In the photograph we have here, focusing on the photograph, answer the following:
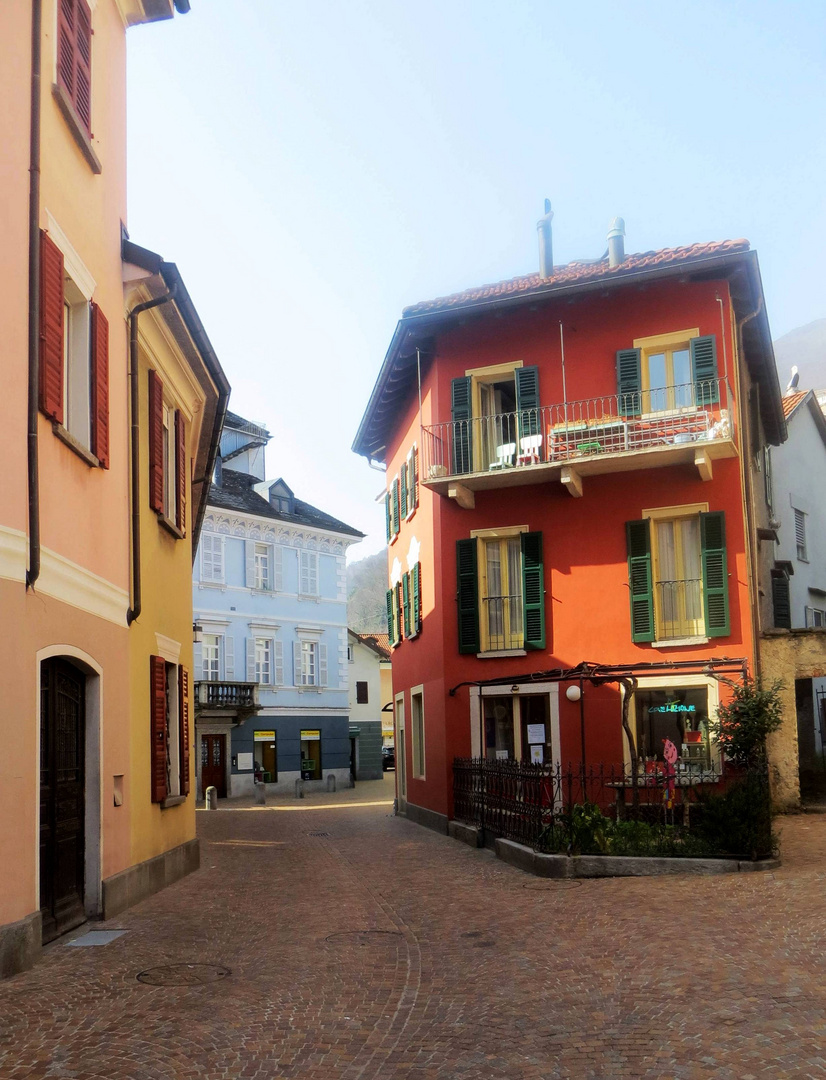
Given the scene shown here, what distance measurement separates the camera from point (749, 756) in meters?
15.1

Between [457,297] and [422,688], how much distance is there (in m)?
7.67

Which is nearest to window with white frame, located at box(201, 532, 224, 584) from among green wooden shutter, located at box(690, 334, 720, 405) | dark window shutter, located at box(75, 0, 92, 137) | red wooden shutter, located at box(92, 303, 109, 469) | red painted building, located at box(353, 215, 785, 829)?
red painted building, located at box(353, 215, 785, 829)

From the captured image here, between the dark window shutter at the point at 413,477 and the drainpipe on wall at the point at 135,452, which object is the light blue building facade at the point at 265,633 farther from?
the drainpipe on wall at the point at 135,452

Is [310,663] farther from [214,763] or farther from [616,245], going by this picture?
[616,245]

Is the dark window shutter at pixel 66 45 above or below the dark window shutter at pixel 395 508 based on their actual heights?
above

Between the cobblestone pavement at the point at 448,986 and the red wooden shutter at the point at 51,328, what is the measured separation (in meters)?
4.27

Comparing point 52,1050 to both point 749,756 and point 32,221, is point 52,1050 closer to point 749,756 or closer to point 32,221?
point 32,221

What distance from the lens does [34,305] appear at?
28.4ft

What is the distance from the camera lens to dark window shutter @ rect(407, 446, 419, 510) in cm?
2303

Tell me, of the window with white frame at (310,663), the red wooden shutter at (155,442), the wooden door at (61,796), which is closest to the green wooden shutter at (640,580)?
the red wooden shutter at (155,442)

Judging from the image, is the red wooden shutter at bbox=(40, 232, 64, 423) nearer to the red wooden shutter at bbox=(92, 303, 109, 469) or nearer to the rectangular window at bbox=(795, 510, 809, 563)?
the red wooden shutter at bbox=(92, 303, 109, 469)

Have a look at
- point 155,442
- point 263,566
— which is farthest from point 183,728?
point 263,566

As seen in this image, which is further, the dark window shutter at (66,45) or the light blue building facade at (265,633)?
the light blue building facade at (265,633)

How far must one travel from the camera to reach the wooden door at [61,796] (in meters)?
9.19
